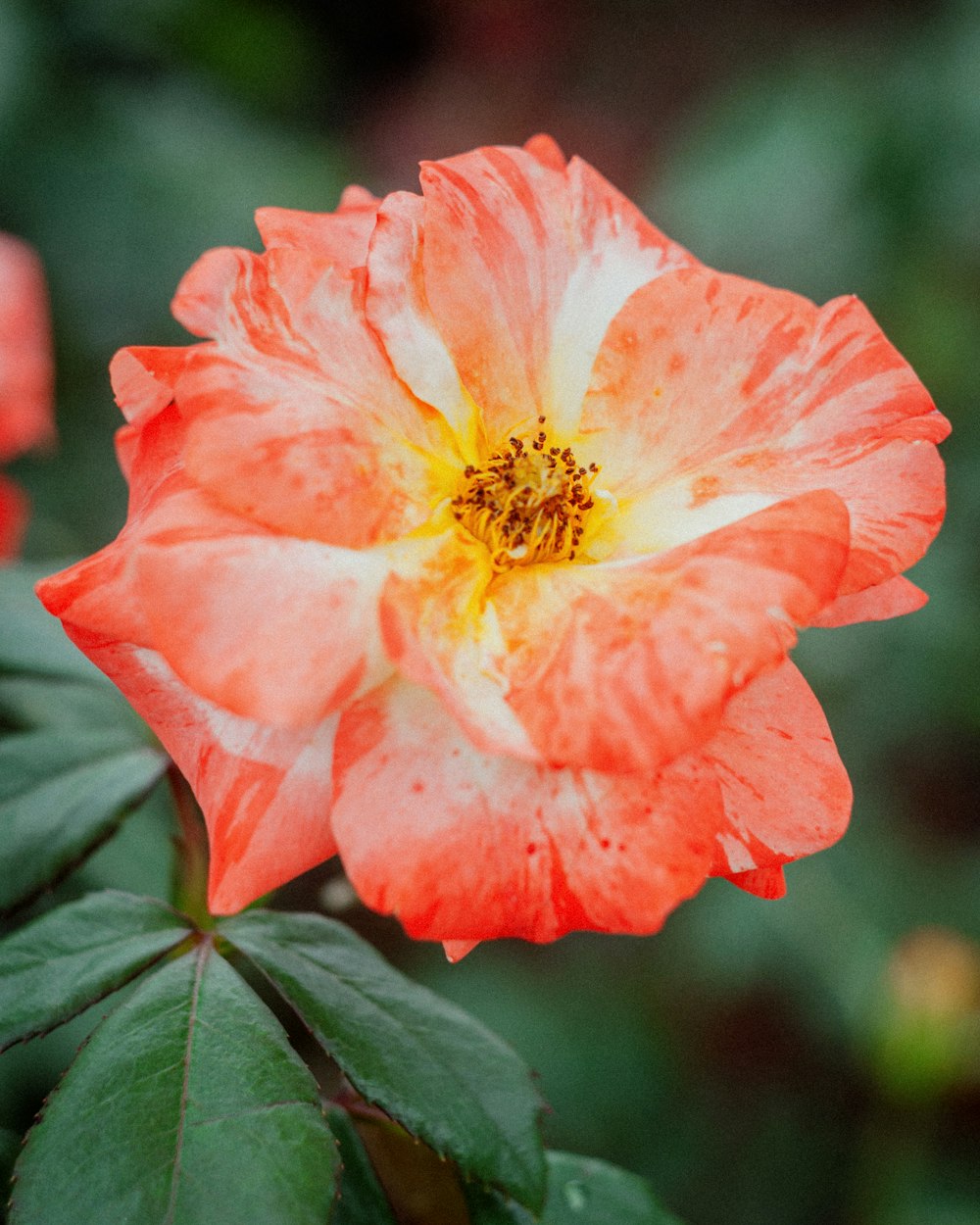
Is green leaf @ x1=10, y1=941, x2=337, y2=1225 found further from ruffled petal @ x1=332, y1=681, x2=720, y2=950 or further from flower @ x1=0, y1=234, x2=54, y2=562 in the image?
flower @ x1=0, y1=234, x2=54, y2=562

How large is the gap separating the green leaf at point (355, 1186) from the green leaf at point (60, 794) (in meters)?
0.23

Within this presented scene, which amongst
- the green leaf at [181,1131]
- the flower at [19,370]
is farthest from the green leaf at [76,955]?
the flower at [19,370]

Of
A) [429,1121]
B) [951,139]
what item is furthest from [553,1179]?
[951,139]

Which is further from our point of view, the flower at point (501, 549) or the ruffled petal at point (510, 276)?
the ruffled petal at point (510, 276)

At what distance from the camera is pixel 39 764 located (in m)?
0.83

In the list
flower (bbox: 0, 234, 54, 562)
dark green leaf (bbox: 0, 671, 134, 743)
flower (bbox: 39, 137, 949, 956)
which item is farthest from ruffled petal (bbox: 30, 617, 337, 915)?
A: flower (bbox: 0, 234, 54, 562)

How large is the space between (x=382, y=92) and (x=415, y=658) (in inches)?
135

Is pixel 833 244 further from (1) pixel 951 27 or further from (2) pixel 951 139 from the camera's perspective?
(1) pixel 951 27

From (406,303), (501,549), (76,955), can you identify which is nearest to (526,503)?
(501,549)

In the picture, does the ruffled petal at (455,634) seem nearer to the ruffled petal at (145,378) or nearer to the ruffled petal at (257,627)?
the ruffled petal at (257,627)

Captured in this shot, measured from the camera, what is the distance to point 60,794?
2.65 ft

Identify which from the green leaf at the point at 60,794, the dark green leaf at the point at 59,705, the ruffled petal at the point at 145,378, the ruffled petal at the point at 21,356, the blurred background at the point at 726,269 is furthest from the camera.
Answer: the blurred background at the point at 726,269

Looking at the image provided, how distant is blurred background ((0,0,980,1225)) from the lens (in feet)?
5.87

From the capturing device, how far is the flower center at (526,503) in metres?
0.73
